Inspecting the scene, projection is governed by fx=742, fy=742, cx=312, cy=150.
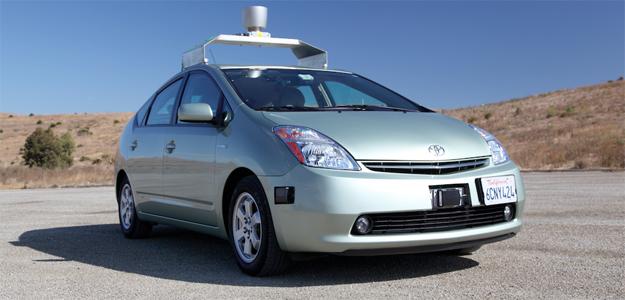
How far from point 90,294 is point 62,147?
41252 mm

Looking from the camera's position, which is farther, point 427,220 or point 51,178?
point 51,178

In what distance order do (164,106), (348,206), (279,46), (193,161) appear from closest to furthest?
(348,206) < (193,161) < (164,106) < (279,46)

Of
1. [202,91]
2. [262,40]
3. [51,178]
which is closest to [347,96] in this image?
[202,91]

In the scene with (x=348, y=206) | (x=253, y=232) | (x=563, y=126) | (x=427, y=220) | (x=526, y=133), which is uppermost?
(x=563, y=126)

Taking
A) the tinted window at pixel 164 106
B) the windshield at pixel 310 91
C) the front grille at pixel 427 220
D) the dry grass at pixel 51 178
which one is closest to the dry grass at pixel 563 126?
the dry grass at pixel 51 178

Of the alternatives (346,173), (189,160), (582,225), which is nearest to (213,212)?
(189,160)

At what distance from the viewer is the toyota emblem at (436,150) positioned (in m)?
4.78

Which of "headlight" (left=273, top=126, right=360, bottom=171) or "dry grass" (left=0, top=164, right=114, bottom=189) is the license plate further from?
"dry grass" (left=0, top=164, right=114, bottom=189)

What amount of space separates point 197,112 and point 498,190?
223 centimetres

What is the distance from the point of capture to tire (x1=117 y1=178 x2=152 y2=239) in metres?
7.43

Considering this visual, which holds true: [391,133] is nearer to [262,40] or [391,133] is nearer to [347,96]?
[347,96]

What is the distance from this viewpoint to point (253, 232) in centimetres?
510

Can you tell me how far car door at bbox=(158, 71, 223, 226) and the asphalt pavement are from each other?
1.44ft

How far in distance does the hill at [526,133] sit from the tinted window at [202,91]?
554 inches
